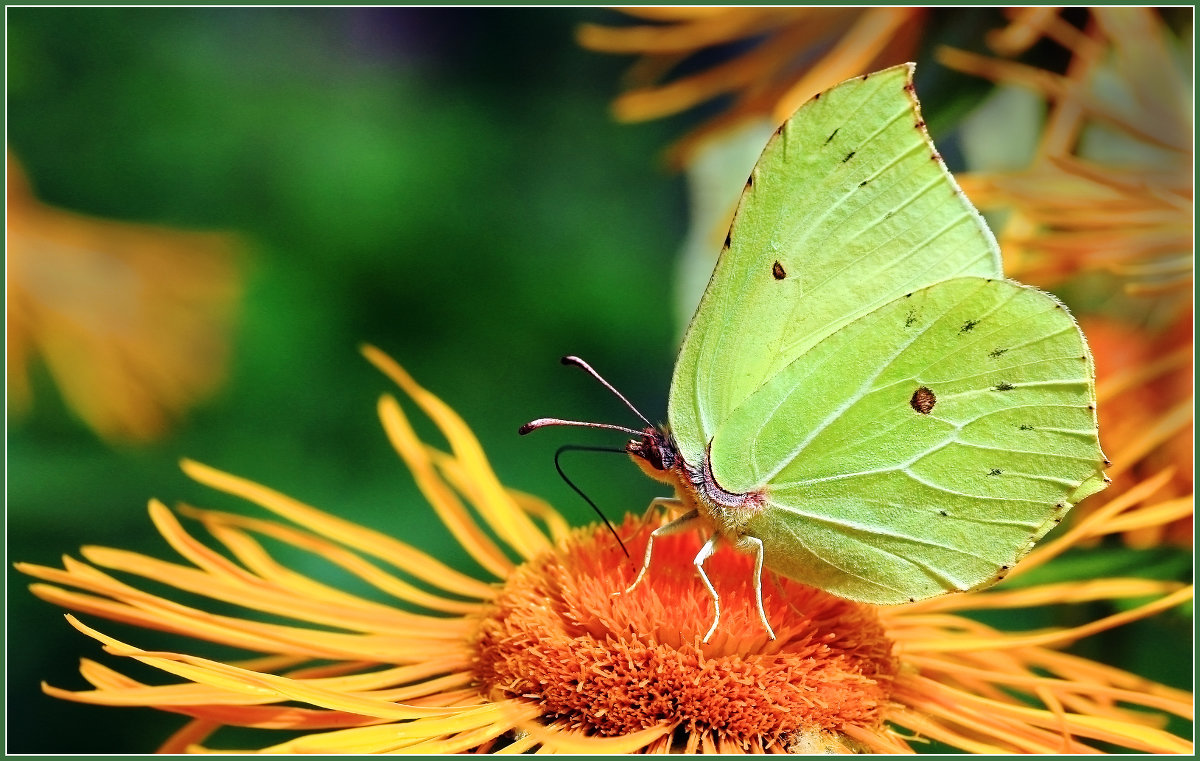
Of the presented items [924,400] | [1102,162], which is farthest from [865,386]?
[1102,162]

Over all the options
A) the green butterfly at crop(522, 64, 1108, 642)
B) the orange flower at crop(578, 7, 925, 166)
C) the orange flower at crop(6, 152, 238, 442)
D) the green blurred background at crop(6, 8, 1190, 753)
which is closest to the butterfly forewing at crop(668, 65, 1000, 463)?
the green butterfly at crop(522, 64, 1108, 642)

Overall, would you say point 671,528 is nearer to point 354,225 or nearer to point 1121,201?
point 1121,201

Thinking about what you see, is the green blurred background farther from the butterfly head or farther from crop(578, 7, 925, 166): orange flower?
the butterfly head

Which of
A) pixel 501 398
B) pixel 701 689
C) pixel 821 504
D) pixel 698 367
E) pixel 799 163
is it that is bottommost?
pixel 701 689

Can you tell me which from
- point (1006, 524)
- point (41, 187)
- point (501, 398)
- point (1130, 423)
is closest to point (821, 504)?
point (1006, 524)

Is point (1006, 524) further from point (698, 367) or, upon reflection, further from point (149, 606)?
point (149, 606)
